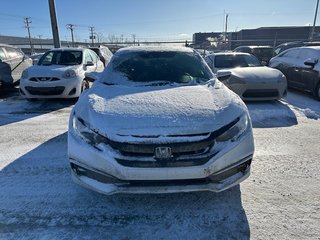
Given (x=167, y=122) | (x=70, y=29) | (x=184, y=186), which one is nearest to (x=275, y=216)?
(x=184, y=186)

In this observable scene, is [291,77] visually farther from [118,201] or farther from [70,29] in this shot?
[70,29]

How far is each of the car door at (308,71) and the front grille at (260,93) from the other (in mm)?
1679

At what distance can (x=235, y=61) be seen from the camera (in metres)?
8.85

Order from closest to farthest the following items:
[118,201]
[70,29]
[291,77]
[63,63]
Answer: [118,201] < [63,63] < [291,77] < [70,29]

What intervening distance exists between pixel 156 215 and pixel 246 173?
38.1 inches

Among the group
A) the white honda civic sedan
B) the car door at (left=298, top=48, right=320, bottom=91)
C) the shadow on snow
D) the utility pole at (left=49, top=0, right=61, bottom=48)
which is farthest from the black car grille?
the utility pole at (left=49, top=0, right=61, bottom=48)

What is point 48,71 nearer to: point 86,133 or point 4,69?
point 4,69

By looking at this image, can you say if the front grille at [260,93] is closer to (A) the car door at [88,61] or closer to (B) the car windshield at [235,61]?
(B) the car windshield at [235,61]

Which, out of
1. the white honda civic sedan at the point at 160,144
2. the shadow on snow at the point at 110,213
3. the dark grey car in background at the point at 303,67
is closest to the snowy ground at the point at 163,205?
the shadow on snow at the point at 110,213

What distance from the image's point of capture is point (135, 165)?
A: 2.51m

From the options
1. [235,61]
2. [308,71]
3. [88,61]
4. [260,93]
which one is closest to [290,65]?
[308,71]

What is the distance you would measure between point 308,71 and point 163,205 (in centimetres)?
719

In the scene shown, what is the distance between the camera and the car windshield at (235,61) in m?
8.70

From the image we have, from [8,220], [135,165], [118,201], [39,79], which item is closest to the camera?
[135,165]
